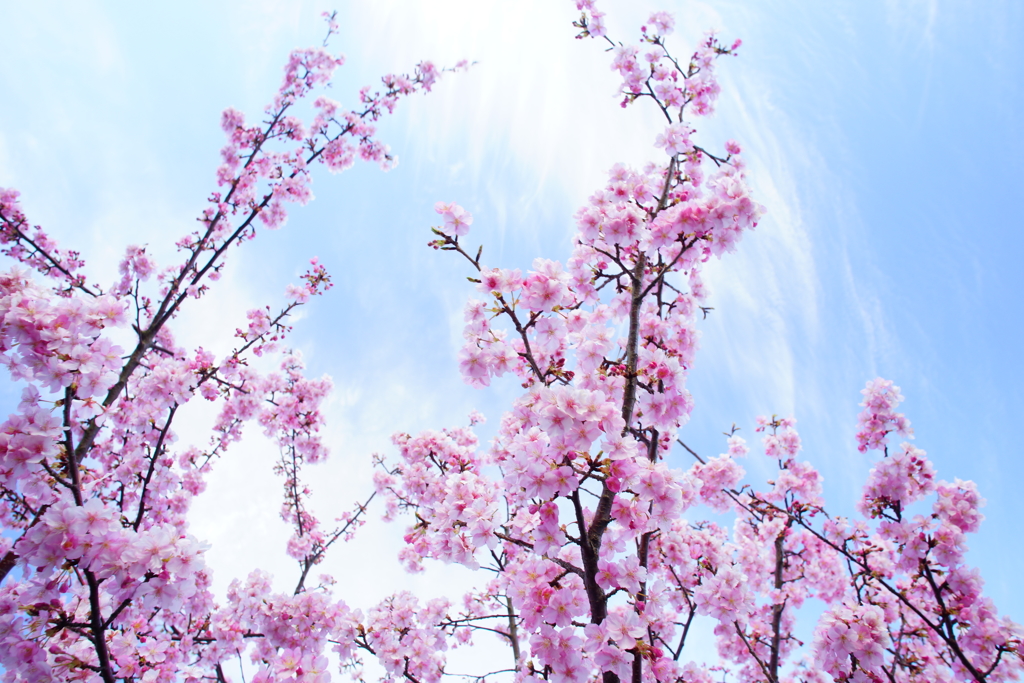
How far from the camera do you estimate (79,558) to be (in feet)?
9.07

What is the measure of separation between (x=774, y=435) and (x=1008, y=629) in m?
5.09

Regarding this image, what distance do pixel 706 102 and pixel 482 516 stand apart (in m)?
8.30

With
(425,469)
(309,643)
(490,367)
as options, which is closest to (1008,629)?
(490,367)

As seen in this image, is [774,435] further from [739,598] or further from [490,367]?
[490,367]

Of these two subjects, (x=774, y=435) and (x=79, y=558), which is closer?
(x=79, y=558)

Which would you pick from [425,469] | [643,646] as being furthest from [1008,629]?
[425,469]

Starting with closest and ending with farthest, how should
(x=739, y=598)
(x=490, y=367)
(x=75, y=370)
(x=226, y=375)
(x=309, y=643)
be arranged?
(x=75, y=370), (x=490, y=367), (x=309, y=643), (x=739, y=598), (x=226, y=375)

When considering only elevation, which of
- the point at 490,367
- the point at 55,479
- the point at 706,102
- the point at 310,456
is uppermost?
the point at 706,102

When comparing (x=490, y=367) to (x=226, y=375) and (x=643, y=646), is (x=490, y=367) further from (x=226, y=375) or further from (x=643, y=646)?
(x=226, y=375)

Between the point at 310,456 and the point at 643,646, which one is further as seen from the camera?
the point at 310,456

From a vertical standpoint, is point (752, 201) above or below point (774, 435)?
below

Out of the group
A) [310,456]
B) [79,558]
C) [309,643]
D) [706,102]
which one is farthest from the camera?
[310,456]

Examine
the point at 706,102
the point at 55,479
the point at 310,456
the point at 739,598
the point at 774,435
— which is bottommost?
the point at 55,479

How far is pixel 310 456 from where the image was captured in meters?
11.5
